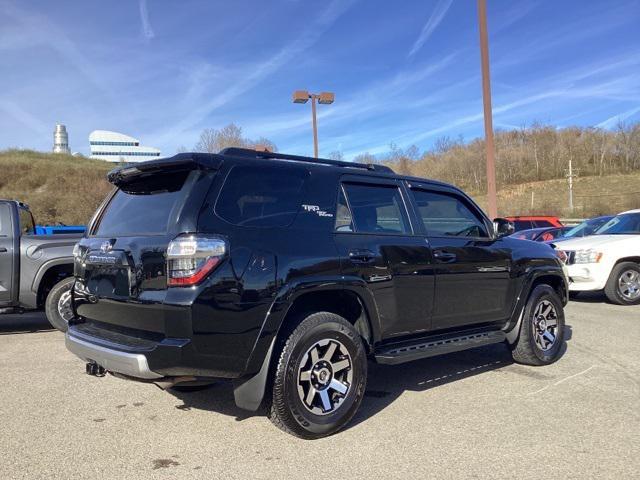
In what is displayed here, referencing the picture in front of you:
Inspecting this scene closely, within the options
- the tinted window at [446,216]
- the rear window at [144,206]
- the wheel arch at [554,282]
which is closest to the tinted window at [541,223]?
the wheel arch at [554,282]

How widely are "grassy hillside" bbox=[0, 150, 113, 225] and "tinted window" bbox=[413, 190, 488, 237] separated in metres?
24.2

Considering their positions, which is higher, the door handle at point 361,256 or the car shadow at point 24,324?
the door handle at point 361,256

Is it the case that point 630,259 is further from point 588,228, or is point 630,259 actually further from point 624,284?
point 588,228

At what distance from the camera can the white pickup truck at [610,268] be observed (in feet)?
31.7

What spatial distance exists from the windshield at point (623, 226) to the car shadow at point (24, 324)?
1011 centimetres

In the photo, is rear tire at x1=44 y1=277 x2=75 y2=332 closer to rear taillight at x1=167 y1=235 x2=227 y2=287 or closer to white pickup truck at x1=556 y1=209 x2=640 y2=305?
rear taillight at x1=167 y1=235 x2=227 y2=287

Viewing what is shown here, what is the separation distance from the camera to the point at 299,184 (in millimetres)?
4055

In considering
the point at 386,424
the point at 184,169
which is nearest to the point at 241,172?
the point at 184,169

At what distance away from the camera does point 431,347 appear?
14.7 ft

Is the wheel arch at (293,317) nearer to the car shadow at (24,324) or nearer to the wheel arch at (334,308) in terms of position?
the wheel arch at (334,308)

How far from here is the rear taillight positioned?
3295mm

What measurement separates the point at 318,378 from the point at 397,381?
1.64 meters

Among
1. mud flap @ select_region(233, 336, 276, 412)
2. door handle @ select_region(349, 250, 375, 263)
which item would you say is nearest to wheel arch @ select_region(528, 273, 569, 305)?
door handle @ select_region(349, 250, 375, 263)

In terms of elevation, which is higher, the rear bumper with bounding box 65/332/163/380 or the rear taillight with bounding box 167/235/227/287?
the rear taillight with bounding box 167/235/227/287
